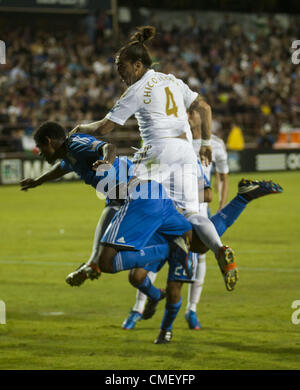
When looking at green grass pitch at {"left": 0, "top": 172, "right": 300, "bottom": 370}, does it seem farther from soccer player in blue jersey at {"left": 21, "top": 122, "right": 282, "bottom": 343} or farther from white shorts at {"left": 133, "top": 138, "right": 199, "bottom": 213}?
white shorts at {"left": 133, "top": 138, "right": 199, "bottom": 213}

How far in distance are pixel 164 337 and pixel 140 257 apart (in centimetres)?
78

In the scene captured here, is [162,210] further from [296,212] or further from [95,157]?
[296,212]

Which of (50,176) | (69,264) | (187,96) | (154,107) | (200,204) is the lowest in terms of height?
(69,264)

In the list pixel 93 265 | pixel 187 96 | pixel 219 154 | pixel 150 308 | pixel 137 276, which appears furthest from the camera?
pixel 219 154

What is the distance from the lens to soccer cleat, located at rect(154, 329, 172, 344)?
754 cm

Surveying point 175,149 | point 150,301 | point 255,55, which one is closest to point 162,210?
point 175,149

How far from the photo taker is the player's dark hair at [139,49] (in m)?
7.65

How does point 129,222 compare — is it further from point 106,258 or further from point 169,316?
point 169,316

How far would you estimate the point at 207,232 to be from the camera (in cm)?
764

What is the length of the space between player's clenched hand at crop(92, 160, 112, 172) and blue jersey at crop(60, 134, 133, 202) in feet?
1.57

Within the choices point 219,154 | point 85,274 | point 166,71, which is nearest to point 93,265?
point 85,274
